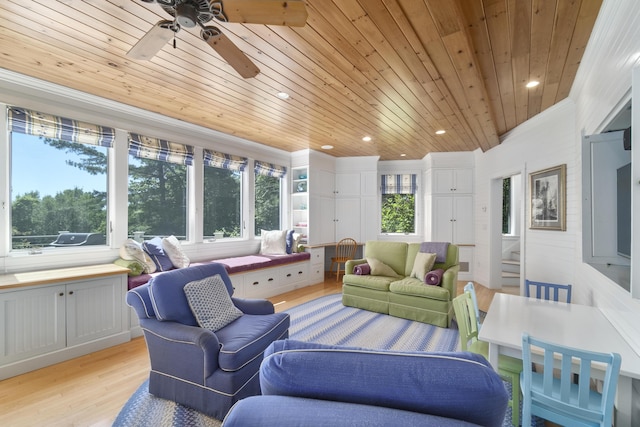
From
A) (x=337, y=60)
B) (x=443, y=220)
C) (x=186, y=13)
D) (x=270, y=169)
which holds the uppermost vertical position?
(x=337, y=60)

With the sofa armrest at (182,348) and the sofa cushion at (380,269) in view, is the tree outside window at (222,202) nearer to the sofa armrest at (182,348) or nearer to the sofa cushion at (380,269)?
the sofa cushion at (380,269)

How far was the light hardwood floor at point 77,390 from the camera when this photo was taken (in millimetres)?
1841

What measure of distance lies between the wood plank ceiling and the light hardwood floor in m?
2.58

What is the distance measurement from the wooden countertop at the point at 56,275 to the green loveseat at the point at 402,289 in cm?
284

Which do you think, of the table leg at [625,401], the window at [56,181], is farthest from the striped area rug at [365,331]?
the window at [56,181]

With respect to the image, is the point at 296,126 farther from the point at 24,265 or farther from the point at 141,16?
the point at 24,265

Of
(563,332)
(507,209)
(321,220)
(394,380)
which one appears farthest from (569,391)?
(507,209)

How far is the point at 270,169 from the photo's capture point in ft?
17.4

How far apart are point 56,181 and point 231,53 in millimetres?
2713

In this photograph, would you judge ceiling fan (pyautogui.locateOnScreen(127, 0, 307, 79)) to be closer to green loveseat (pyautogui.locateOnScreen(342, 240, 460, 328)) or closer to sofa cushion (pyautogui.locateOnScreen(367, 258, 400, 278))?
green loveseat (pyautogui.locateOnScreen(342, 240, 460, 328))

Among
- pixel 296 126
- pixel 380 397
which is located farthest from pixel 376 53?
pixel 380 397

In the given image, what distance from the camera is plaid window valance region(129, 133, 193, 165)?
3512 millimetres

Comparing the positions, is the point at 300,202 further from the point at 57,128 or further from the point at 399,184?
the point at 57,128

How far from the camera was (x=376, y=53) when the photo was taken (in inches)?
85.3
